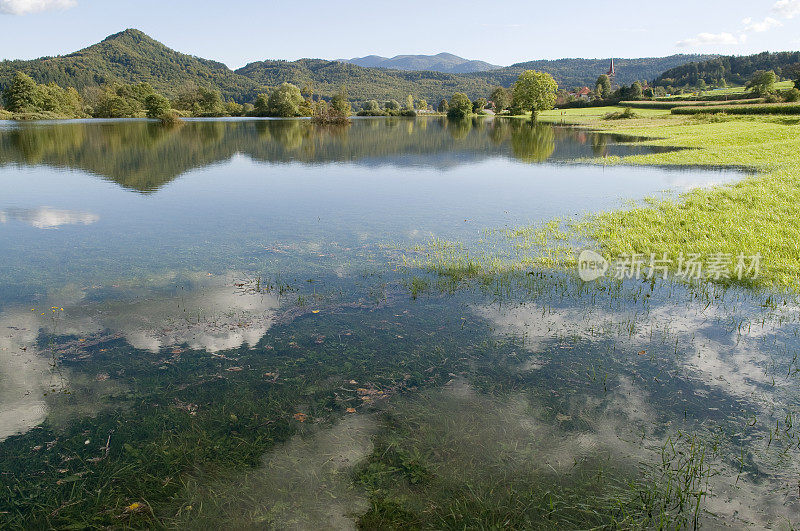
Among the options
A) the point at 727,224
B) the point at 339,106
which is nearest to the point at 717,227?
the point at 727,224

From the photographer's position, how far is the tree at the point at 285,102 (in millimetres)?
123812

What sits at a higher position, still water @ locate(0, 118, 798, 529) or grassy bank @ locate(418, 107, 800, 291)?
grassy bank @ locate(418, 107, 800, 291)

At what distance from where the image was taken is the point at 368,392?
22.8 feet

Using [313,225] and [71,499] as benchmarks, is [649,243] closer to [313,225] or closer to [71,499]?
[313,225]

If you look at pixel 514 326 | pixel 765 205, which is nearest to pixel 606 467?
pixel 514 326

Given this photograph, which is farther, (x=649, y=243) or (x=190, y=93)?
(x=190, y=93)

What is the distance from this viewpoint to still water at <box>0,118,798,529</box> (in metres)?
5.05

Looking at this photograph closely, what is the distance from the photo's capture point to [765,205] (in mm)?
17359

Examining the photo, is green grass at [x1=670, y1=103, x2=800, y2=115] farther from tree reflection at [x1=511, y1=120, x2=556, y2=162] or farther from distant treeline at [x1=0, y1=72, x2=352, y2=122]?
distant treeline at [x1=0, y1=72, x2=352, y2=122]

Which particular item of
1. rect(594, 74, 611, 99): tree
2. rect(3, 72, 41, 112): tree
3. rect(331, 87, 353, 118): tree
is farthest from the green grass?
rect(3, 72, 41, 112): tree

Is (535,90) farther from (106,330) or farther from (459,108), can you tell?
(106,330)

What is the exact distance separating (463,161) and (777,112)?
5268 centimetres

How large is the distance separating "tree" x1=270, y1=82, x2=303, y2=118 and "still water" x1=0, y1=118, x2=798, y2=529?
4609 inches

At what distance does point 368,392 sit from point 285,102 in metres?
129
